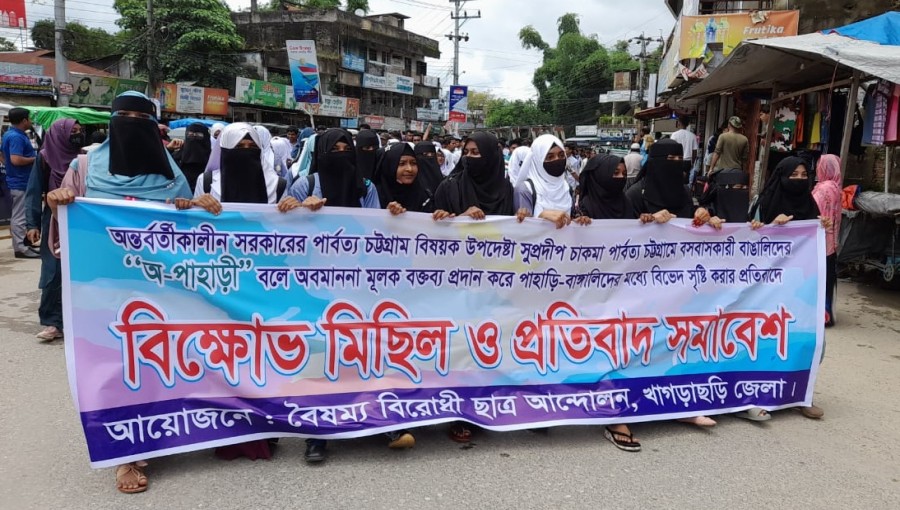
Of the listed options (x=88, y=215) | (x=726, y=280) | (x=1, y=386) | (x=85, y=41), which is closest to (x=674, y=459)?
(x=726, y=280)

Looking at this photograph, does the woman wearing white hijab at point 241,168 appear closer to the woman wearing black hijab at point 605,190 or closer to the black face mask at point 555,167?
the black face mask at point 555,167

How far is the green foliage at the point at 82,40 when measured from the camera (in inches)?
1398

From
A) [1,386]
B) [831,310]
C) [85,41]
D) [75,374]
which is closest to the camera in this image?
[75,374]

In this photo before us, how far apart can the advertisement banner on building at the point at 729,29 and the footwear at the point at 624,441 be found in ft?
27.5

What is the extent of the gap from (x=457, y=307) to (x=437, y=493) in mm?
931

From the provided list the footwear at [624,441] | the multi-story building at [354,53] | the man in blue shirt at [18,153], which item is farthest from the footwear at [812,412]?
the multi-story building at [354,53]

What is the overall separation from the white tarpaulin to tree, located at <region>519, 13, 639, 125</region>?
52.4 m

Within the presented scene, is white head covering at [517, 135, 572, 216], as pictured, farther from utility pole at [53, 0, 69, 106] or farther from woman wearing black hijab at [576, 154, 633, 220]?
utility pole at [53, 0, 69, 106]

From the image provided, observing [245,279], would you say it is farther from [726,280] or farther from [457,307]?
[726,280]

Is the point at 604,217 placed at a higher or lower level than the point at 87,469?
higher

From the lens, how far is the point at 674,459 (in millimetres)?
3064

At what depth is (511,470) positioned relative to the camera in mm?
2910

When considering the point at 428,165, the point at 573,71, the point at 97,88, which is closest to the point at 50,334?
the point at 428,165

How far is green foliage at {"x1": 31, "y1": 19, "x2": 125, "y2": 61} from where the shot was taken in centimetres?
3550
